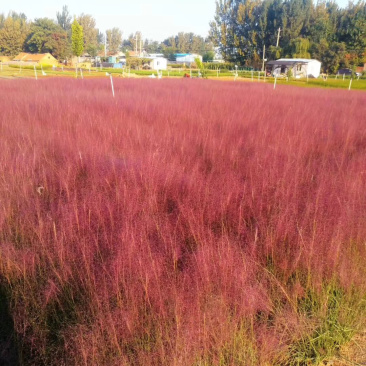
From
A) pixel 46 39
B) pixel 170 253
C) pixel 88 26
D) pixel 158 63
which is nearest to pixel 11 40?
pixel 46 39

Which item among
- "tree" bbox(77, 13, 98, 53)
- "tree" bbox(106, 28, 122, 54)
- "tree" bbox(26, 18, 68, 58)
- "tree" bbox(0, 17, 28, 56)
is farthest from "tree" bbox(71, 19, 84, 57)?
"tree" bbox(106, 28, 122, 54)

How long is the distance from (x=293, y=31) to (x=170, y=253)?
5201cm

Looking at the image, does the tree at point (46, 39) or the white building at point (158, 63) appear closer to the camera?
the white building at point (158, 63)

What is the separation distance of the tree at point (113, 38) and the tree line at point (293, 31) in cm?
5066

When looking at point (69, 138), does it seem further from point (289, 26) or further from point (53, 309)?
point (289, 26)

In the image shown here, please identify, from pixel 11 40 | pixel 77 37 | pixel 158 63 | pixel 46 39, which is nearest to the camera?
pixel 77 37

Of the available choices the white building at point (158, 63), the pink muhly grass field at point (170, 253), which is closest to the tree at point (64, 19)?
the white building at point (158, 63)

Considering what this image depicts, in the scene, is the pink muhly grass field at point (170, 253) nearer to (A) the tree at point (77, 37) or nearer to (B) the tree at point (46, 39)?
(A) the tree at point (77, 37)

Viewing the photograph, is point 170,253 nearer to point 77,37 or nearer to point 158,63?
point 77,37

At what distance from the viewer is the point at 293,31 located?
45906 mm

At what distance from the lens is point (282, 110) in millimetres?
6805

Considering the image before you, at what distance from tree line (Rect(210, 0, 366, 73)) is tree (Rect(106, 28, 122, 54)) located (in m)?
50.7

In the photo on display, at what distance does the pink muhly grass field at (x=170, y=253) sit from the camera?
4.64 ft

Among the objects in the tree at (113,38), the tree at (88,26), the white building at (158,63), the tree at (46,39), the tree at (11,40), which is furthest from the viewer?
the tree at (113,38)
